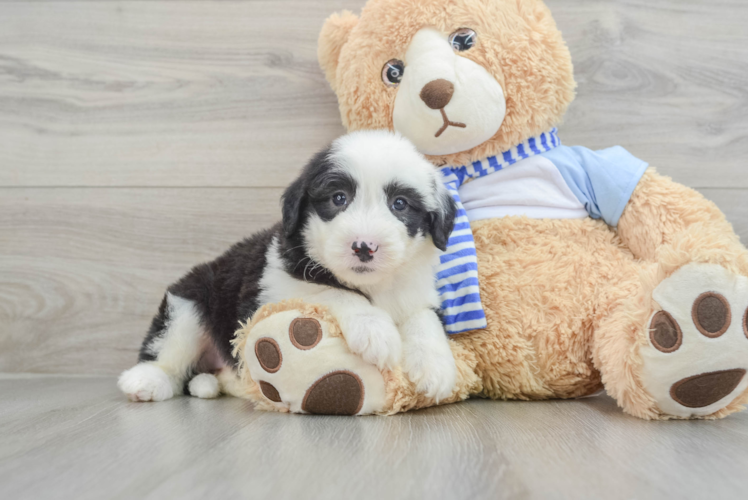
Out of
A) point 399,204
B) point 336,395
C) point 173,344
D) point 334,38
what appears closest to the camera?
point 336,395

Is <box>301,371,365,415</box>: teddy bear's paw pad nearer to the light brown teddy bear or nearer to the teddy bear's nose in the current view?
the light brown teddy bear

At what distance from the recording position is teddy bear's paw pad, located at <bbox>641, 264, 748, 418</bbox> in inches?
52.7

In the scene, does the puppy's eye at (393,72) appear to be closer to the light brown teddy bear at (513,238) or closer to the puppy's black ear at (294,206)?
the light brown teddy bear at (513,238)

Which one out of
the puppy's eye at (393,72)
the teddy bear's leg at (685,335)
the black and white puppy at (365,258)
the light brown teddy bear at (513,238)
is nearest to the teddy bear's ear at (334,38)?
the light brown teddy bear at (513,238)

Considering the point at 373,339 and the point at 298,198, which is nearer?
the point at 373,339

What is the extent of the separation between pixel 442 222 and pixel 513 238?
13.0 inches

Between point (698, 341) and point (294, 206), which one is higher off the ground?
point (294, 206)

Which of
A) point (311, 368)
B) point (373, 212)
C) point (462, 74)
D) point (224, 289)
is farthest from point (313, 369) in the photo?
point (462, 74)

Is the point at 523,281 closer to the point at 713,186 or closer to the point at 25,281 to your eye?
the point at 713,186

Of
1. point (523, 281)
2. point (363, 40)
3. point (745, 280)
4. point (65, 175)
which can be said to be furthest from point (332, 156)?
point (65, 175)

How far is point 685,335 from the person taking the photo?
137 centimetres

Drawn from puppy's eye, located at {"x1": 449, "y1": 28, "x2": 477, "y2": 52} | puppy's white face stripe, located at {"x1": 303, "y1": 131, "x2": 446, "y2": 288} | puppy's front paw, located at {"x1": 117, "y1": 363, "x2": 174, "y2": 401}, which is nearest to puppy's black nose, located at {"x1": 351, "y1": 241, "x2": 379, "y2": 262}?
puppy's white face stripe, located at {"x1": 303, "y1": 131, "x2": 446, "y2": 288}

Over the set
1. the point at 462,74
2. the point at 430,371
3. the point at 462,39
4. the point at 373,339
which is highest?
the point at 462,39

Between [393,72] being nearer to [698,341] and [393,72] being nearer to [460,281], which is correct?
[460,281]
